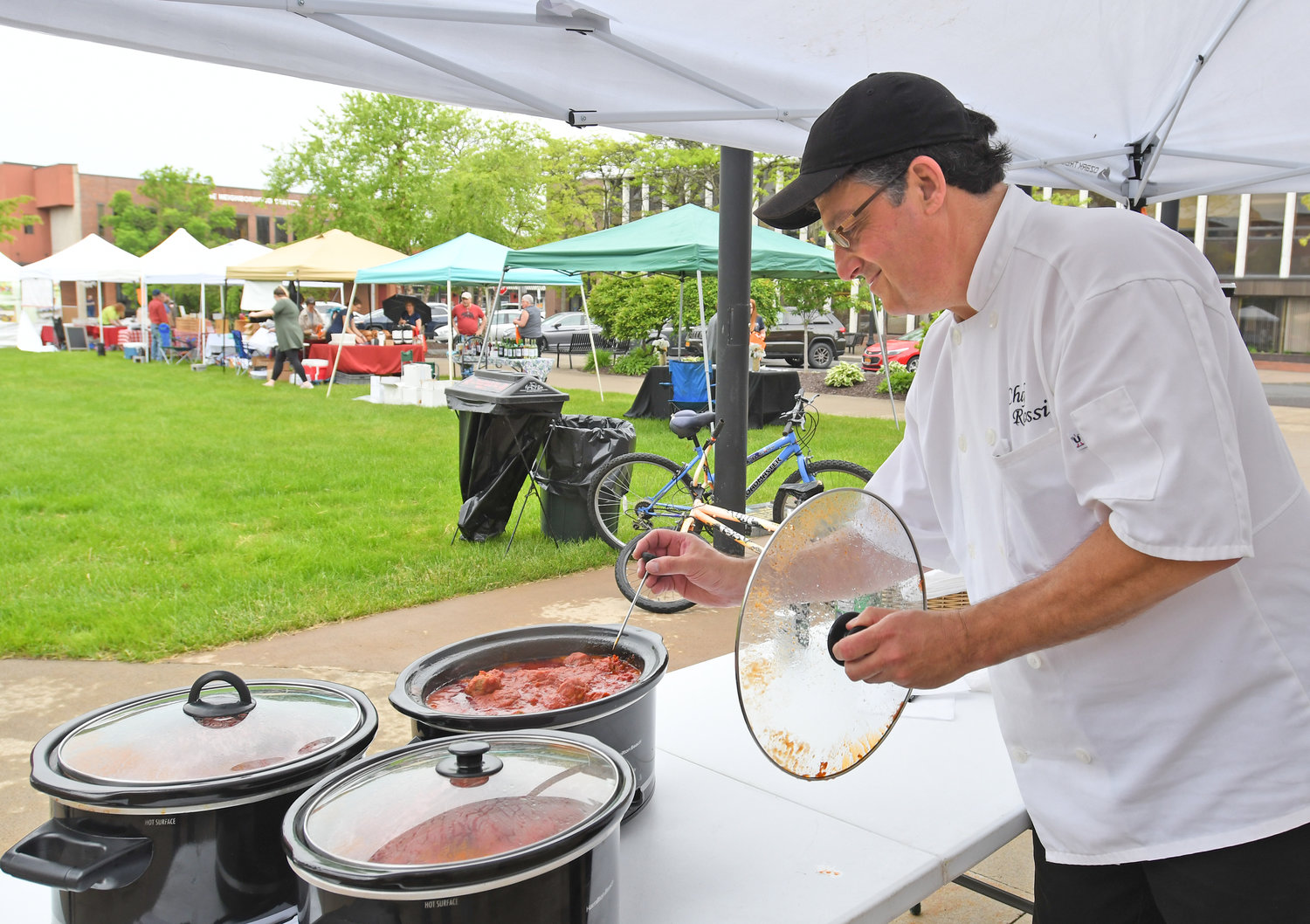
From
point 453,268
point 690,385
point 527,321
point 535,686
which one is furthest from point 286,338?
point 535,686

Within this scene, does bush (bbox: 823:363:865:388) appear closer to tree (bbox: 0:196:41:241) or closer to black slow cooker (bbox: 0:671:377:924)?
black slow cooker (bbox: 0:671:377:924)

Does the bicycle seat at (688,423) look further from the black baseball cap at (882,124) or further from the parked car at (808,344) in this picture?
the parked car at (808,344)

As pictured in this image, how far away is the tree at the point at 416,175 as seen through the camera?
33281 millimetres

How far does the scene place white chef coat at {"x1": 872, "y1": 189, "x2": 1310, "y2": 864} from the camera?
45.1 inches

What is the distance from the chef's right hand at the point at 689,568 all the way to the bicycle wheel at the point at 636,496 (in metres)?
5.03

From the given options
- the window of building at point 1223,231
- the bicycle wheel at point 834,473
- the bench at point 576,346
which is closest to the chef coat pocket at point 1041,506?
the bicycle wheel at point 834,473

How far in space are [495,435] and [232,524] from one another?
2573 mm

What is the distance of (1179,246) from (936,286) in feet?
1.13

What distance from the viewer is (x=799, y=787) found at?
6.05 ft

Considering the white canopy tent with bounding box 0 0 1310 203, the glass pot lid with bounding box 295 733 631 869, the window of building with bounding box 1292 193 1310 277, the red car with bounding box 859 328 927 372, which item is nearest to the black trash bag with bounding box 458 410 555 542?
the white canopy tent with bounding box 0 0 1310 203

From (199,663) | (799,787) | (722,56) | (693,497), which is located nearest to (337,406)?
(693,497)

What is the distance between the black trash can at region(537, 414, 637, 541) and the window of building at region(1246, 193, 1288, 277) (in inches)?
1571

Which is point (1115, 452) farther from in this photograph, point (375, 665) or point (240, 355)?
point (240, 355)

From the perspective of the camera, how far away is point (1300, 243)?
3712 cm
